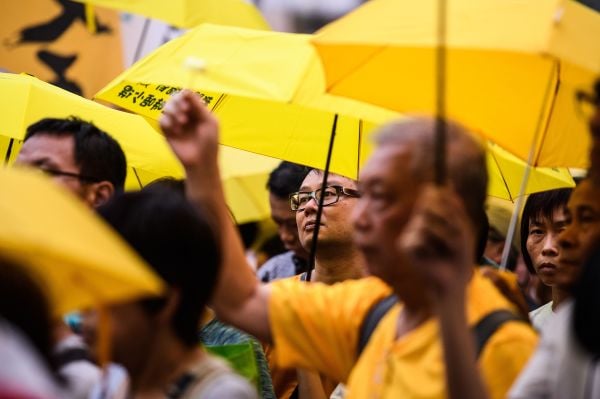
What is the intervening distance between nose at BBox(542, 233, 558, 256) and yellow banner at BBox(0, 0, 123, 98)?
3200 mm

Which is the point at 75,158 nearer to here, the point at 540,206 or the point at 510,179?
the point at 510,179

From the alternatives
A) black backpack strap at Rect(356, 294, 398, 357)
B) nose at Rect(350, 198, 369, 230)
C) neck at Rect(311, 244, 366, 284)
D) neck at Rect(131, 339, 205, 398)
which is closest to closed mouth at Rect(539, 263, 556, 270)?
neck at Rect(311, 244, 366, 284)

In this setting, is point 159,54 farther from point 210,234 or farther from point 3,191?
point 3,191

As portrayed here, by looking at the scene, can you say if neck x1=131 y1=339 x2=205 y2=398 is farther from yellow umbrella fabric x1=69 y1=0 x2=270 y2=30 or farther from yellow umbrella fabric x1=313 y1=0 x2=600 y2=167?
yellow umbrella fabric x1=69 y1=0 x2=270 y2=30

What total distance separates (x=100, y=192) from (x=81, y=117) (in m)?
0.87

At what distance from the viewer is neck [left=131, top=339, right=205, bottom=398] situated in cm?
385

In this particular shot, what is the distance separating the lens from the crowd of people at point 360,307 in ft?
10.9

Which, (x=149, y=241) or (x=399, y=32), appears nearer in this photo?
(x=149, y=241)

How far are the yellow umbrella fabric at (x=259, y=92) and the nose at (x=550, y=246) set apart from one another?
0.86 metres

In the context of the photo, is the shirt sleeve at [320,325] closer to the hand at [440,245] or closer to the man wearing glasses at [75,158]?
the hand at [440,245]

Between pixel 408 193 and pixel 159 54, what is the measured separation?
238 centimetres

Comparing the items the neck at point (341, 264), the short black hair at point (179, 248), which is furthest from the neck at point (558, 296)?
the short black hair at point (179, 248)

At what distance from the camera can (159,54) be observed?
20.0ft

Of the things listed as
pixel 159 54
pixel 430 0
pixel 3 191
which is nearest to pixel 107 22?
pixel 159 54
